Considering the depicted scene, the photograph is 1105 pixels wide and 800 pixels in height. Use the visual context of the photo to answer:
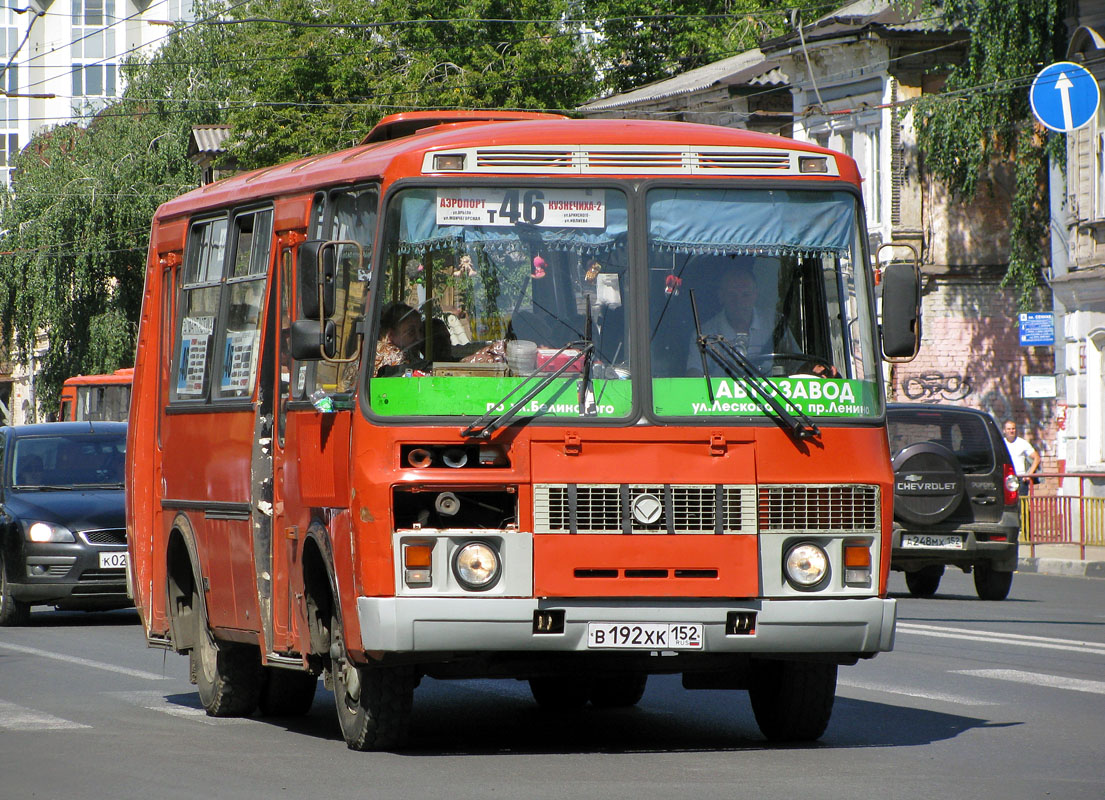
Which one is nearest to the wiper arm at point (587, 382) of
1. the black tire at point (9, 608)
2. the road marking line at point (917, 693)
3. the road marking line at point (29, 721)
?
the road marking line at point (29, 721)

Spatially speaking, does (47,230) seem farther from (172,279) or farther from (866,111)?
(172,279)

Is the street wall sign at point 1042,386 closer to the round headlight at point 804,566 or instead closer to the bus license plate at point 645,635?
the round headlight at point 804,566

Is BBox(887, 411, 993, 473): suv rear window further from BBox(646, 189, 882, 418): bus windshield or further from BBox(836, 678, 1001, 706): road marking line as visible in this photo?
BBox(646, 189, 882, 418): bus windshield

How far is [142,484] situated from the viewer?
12.7m

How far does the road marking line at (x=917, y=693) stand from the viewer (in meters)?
11.9

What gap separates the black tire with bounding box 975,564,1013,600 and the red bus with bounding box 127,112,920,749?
36.8ft

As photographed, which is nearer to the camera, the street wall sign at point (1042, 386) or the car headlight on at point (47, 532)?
the car headlight on at point (47, 532)

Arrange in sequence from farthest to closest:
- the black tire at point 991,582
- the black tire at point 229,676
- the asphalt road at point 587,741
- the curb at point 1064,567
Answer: the curb at point 1064,567
the black tire at point 991,582
the black tire at point 229,676
the asphalt road at point 587,741

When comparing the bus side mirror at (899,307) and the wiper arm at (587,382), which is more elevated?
the bus side mirror at (899,307)

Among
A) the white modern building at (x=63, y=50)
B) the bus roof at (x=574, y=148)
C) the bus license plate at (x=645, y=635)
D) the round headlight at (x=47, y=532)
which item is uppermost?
the white modern building at (x=63, y=50)

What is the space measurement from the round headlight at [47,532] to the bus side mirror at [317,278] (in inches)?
393

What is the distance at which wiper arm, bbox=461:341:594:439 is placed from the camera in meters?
8.98

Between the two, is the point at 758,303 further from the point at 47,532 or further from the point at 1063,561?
the point at 1063,561

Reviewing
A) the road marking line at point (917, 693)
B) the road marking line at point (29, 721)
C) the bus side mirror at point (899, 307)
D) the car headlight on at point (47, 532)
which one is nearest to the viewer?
the bus side mirror at point (899, 307)
